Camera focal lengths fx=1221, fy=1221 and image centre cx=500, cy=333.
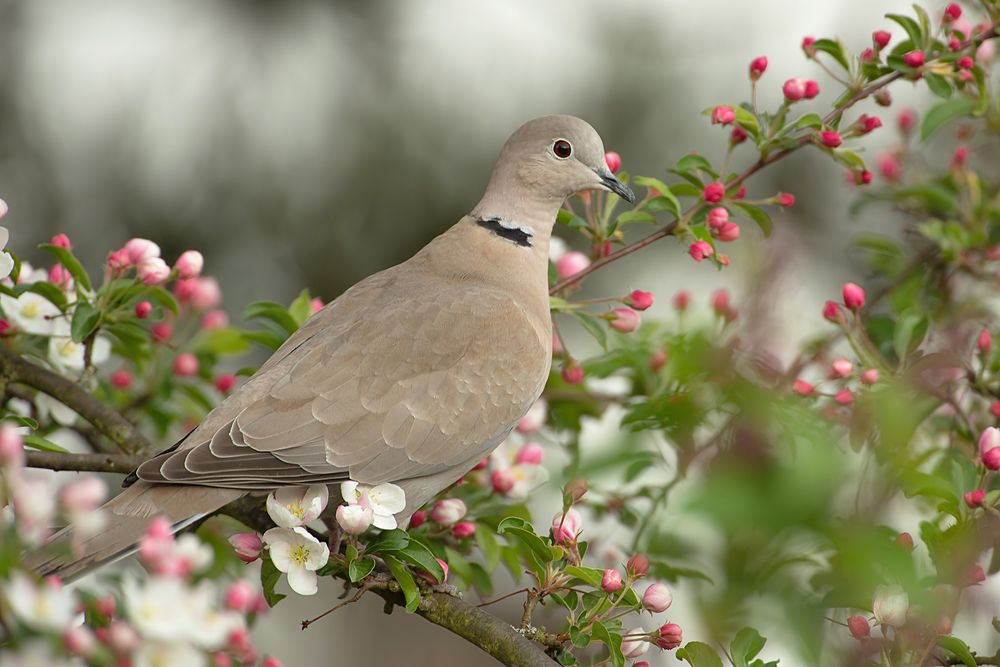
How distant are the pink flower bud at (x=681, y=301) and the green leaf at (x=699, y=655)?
131 cm

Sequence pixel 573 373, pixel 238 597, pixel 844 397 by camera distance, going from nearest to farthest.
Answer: pixel 238 597 < pixel 844 397 < pixel 573 373

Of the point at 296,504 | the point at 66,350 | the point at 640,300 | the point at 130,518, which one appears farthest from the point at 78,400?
the point at 640,300

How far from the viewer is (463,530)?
2648 millimetres

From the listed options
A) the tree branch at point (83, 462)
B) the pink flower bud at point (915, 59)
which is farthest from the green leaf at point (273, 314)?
the pink flower bud at point (915, 59)

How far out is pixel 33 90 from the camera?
616 cm

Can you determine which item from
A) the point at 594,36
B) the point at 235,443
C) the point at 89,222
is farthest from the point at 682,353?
the point at 594,36

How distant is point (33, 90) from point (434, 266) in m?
3.94

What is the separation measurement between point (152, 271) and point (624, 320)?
1041 millimetres

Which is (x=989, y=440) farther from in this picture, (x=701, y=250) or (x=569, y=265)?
(x=569, y=265)

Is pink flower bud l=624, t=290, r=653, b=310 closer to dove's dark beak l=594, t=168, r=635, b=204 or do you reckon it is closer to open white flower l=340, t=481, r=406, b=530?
dove's dark beak l=594, t=168, r=635, b=204

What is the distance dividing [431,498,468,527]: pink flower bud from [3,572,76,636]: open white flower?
1400mm

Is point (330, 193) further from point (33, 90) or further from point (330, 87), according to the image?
point (33, 90)

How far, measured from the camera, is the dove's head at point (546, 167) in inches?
125

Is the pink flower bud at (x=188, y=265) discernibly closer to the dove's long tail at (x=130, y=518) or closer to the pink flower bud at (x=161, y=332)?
the pink flower bud at (x=161, y=332)
